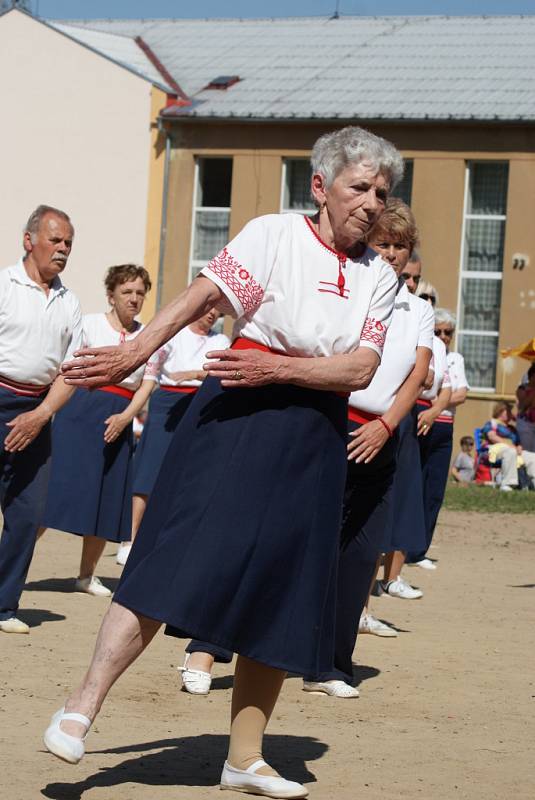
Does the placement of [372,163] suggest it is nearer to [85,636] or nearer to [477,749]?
[477,749]

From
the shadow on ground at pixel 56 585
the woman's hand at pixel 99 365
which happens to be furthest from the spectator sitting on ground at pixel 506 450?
the woman's hand at pixel 99 365

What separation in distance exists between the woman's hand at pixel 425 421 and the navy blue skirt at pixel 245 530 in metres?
5.44

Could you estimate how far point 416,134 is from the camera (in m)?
29.8

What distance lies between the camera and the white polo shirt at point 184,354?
36.5ft

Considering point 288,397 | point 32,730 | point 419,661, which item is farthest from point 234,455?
point 419,661

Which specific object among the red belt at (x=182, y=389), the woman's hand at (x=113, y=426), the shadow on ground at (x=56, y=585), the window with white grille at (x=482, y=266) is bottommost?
the shadow on ground at (x=56, y=585)

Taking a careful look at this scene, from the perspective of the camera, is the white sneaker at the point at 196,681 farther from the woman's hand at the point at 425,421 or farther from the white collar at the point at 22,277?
the woman's hand at the point at 425,421

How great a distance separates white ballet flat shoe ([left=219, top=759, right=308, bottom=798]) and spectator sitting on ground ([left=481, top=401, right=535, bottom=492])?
56.7ft

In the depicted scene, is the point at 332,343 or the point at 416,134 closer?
the point at 332,343

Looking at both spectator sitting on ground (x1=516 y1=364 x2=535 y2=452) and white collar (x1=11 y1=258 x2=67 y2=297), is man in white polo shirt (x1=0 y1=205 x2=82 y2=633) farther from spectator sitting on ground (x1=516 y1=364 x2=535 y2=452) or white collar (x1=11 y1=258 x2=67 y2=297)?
spectator sitting on ground (x1=516 y1=364 x2=535 y2=452)

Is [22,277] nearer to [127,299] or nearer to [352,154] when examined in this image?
[127,299]

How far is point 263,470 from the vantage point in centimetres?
501

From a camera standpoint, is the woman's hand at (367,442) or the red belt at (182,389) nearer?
the woman's hand at (367,442)

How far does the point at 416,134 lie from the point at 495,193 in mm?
1823
